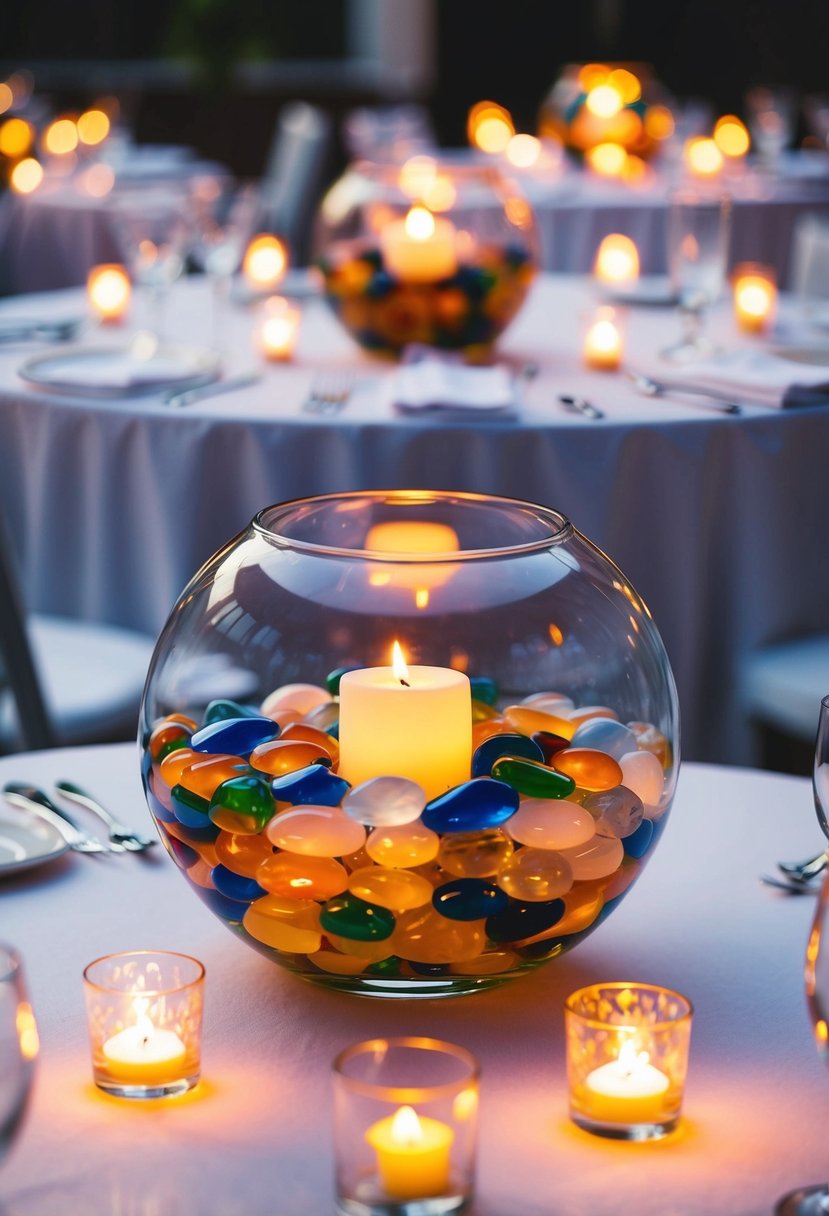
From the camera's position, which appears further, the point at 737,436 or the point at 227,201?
the point at 227,201

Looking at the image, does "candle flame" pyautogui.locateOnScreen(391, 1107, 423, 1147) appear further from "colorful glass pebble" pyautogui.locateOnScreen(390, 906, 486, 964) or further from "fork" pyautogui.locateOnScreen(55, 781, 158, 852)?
"fork" pyautogui.locateOnScreen(55, 781, 158, 852)

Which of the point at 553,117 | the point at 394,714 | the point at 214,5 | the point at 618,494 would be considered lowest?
the point at 618,494

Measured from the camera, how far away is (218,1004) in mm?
800

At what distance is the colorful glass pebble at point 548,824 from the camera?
77 cm

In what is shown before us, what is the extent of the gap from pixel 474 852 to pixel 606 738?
11 centimetres

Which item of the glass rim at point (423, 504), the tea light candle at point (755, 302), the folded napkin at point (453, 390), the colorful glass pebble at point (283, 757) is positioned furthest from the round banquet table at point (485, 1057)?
the tea light candle at point (755, 302)

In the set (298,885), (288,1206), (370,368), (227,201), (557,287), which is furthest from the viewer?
(227,201)

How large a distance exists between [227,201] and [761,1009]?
600 centimetres

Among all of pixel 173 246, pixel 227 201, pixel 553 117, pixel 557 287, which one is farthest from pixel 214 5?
pixel 173 246

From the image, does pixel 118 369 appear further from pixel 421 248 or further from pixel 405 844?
pixel 405 844

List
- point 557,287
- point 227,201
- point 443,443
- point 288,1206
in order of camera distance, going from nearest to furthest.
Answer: point 288,1206
point 443,443
point 557,287
point 227,201

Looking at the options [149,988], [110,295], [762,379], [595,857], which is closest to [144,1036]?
[149,988]

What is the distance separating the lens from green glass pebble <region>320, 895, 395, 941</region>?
751mm

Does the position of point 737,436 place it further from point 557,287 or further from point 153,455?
point 557,287
